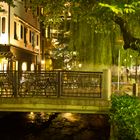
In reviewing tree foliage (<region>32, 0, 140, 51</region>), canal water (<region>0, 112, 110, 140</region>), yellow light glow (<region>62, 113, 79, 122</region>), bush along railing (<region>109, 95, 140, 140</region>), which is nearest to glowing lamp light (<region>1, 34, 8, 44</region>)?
canal water (<region>0, 112, 110, 140</region>)

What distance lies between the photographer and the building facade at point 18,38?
107ft

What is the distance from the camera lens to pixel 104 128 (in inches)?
937

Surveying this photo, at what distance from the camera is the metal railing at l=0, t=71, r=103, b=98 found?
65.0 ft

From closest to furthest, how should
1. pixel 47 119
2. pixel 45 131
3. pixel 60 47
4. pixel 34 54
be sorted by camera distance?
1. pixel 45 131
2. pixel 47 119
3. pixel 60 47
4. pixel 34 54

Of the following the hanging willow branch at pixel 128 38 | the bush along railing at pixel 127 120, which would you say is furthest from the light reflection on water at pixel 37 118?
the bush along railing at pixel 127 120

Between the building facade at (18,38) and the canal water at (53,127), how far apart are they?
265 inches

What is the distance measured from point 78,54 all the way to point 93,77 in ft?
12.0

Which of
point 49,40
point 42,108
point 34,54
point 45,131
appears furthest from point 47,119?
point 49,40

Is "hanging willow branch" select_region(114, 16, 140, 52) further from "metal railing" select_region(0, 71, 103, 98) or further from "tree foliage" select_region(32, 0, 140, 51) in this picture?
"metal railing" select_region(0, 71, 103, 98)

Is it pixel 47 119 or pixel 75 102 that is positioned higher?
pixel 75 102

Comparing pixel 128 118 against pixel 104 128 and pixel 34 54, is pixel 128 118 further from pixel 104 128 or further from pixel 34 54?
pixel 34 54

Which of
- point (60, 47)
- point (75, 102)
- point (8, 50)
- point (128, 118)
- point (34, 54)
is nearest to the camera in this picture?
point (128, 118)

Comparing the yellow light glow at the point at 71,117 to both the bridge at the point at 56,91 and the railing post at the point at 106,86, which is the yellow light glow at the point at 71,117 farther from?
the railing post at the point at 106,86

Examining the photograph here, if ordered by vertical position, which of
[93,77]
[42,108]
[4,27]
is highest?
[4,27]
